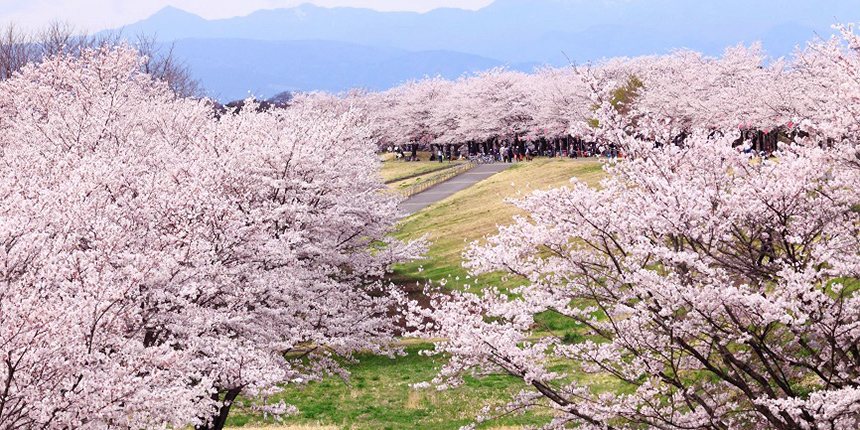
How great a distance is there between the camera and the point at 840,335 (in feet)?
31.9

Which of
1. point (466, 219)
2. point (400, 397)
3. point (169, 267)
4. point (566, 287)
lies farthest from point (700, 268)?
point (466, 219)

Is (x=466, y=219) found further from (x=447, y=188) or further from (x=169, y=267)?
(x=169, y=267)

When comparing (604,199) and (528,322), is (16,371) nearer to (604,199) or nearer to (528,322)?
(528,322)

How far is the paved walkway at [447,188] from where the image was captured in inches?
2603

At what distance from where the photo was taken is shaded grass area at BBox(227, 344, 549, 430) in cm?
2158

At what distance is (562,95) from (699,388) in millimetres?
83973

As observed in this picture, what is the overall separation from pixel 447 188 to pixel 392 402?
51052 mm

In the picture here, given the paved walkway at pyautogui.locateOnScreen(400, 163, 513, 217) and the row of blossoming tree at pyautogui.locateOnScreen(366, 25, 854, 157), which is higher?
the row of blossoming tree at pyautogui.locateOnScreen(366, 25, 854, 157)

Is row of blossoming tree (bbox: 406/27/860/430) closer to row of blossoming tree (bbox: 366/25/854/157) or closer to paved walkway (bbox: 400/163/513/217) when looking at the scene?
row of blossoming tree (bbox: 366/25/854/157)

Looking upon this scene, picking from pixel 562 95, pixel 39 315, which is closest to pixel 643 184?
pixel 39 315

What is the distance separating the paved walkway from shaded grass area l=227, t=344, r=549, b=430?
34.0 metres

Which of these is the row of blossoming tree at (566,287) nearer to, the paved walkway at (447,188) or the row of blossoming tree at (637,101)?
the row of blossoming tree at (637,101)

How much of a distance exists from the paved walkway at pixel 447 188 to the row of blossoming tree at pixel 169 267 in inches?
1351

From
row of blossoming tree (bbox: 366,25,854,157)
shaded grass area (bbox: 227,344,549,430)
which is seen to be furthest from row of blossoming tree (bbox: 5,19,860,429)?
shaded grass area (bbox: 227,344,549,430)
